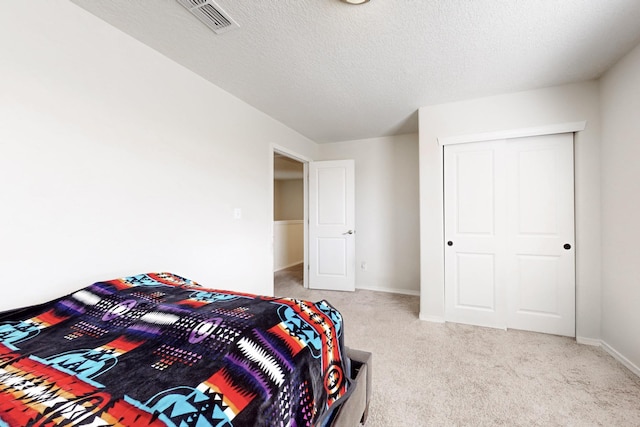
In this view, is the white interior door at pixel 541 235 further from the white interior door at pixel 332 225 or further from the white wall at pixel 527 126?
the white interior door at pixel 332 225

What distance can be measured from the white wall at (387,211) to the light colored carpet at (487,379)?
4.18ft

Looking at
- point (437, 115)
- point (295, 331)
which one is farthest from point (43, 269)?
point (437, 115)

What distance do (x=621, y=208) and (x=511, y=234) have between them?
78 centimetres

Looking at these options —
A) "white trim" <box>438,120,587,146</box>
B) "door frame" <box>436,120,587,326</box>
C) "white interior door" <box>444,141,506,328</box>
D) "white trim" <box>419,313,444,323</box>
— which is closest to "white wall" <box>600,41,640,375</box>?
"white trim" <box>438,120,587,146</box>

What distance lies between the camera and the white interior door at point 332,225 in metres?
4.09

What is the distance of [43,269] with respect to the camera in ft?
4.49

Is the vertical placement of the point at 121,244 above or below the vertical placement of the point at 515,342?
above

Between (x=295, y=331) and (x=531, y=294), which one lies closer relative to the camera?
(x=295, y=331)

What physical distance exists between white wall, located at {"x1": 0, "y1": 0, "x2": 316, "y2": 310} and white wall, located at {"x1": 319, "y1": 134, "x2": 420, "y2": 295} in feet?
7.48

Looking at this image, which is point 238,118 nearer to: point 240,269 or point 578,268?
point 240,269

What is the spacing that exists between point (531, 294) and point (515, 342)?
1.76ft

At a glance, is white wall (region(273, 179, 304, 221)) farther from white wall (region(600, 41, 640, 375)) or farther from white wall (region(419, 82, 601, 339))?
white wall (region(600, 41, 640, 375))

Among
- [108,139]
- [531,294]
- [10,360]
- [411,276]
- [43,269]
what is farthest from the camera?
[411,276]

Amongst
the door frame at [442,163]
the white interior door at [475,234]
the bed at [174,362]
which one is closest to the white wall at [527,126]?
the door frame at [442,163]
